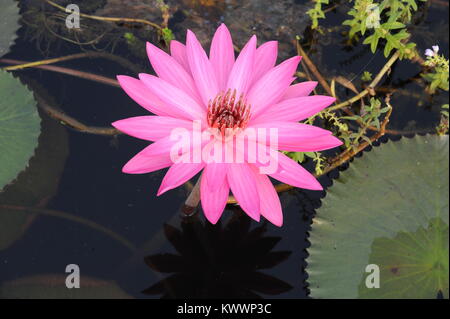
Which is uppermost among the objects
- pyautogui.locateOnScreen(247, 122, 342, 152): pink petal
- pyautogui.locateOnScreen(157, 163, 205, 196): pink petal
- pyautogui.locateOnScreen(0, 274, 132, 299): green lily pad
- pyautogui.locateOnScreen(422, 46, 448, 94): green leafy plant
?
pyautogui.locateOnScreen(422, 46, 448, 94): green leafy plant

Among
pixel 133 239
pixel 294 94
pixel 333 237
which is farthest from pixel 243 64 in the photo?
pixel 133 239

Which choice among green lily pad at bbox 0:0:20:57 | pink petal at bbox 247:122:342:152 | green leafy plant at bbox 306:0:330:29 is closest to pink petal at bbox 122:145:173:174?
pink petal at bbox 247:122:342:152

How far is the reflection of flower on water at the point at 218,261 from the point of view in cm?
233

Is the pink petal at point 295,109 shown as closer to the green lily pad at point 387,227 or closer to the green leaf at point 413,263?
the green lily pad at point 387,227

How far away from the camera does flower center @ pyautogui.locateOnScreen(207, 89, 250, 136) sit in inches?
75.9

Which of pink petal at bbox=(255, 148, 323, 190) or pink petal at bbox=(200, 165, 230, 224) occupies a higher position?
pink petal at bbox=(255, 148, 323, 190)

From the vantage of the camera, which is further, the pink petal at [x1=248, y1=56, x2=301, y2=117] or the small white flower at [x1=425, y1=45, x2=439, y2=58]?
the small white flower at [x1=425, y1=45, x2=439, y2=58]

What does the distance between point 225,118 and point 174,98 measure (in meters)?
0.21

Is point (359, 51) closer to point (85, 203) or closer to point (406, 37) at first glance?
point (406, 37)

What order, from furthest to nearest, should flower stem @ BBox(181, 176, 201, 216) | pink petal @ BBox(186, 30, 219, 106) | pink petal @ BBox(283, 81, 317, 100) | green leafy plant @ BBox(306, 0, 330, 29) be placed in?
green leafy plant @ BBox(306, 0, 330, 29) → flower stem @ BBox(181, 176, 201, 216) → pink petal @ BBox(283, 81, 317, 100) → pink petal @ BBox(186, 30, 219, 106)

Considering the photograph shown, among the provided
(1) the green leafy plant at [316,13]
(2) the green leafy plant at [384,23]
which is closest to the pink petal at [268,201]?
(2) the green leafy plant at [384,23]

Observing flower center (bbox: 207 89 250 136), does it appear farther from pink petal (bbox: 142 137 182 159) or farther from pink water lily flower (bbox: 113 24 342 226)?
pink petal (bbox: 142 137 182 159)

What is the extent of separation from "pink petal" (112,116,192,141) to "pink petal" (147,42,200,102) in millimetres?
197
